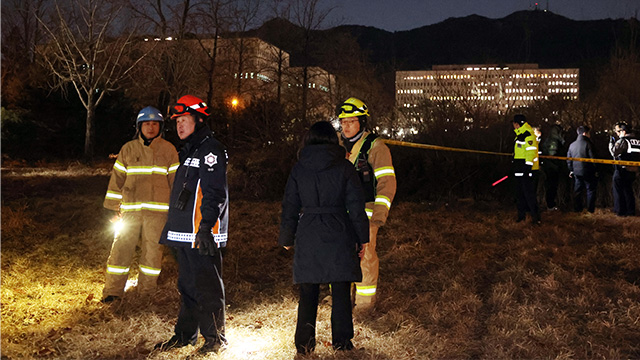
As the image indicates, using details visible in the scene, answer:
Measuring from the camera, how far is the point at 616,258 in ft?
25.9

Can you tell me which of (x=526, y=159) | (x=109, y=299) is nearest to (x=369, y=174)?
(x=109, y=299)

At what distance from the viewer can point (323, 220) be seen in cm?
420

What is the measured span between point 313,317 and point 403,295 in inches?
81.5

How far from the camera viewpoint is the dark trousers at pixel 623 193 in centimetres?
1131

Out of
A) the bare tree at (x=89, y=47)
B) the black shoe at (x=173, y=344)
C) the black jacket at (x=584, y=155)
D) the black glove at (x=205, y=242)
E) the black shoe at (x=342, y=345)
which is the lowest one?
the black shoe at (x=173, y=344)

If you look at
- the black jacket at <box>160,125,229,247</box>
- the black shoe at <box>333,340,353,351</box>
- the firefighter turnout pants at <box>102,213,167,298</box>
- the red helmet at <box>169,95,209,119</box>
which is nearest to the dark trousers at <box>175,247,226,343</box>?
the black jacket at <box>160,125,229,247</box>

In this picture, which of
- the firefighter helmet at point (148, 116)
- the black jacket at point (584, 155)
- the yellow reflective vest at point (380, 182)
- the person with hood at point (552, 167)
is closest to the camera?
the yellow reflective vest at point (380, 182)

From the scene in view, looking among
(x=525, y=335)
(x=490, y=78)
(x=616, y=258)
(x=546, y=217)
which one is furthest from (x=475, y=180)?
(x=490, y=78)

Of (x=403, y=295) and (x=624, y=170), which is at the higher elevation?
(x=624, y=170)

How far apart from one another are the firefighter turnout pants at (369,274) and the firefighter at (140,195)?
2.17 metres

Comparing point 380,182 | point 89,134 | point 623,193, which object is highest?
point 89,134

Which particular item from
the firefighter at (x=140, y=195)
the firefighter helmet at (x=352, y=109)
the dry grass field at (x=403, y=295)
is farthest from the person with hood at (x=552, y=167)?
the firefighter at (x=140, y=195)

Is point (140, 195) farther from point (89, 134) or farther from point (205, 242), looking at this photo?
point (89, 134)

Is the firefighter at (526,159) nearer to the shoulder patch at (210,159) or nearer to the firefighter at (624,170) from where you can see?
the firefighter at (624,170)
